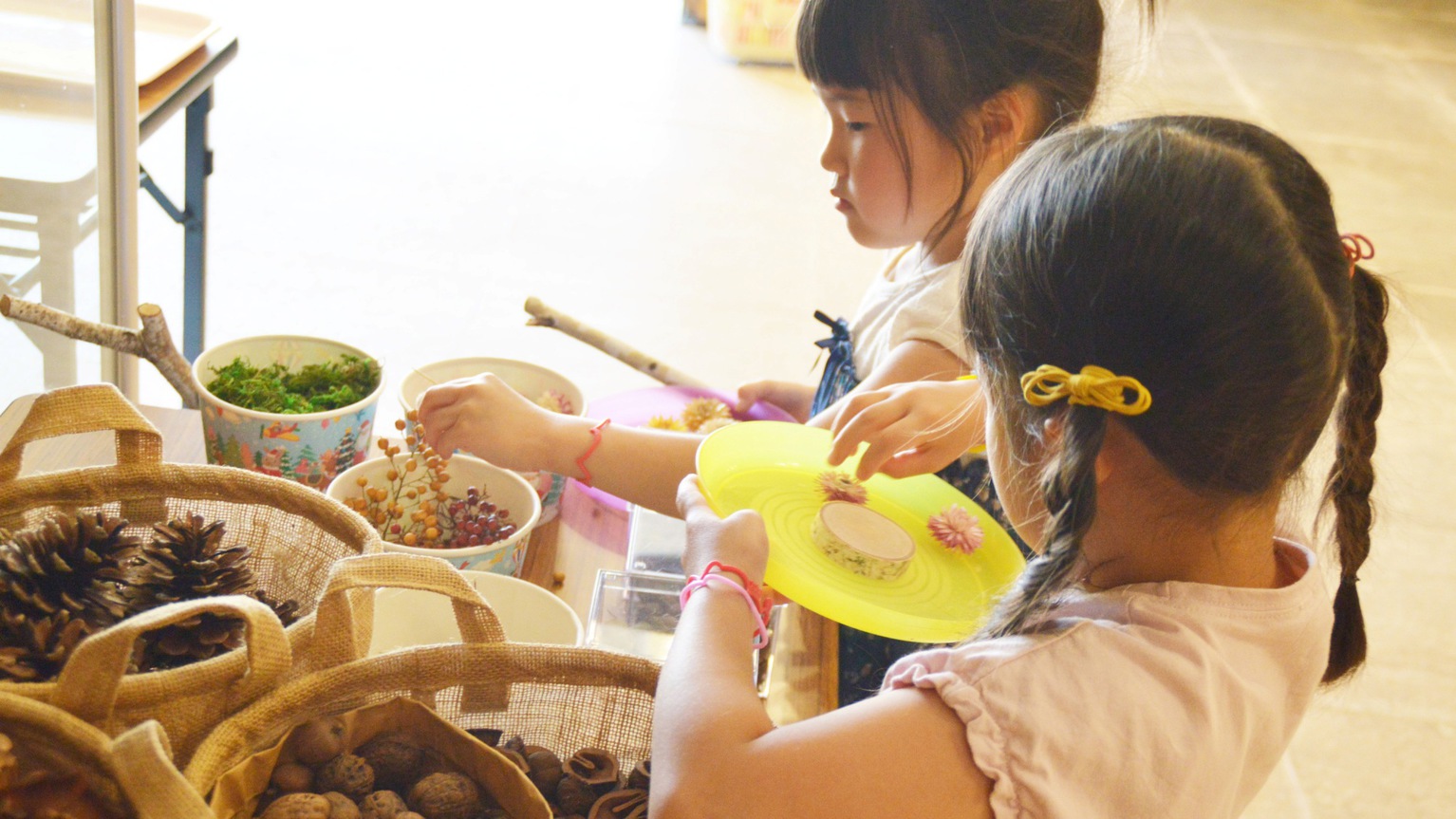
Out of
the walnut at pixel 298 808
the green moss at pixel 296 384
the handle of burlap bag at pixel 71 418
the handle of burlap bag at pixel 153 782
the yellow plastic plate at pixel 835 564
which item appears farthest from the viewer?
the green moss at pixel 296 384

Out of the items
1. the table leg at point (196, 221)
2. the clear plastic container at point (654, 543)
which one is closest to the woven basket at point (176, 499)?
the clear plastic container at point (654, 543)

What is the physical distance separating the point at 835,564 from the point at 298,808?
16.9 inches

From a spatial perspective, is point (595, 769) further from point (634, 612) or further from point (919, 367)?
point (919, 367)

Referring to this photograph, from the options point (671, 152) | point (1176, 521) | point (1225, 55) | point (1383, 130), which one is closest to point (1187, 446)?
point (1176, 521)

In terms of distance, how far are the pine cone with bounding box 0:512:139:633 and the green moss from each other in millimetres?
368

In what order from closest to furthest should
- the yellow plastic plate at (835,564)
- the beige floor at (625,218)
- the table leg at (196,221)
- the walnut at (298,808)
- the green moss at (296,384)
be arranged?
the walnut at (298,808)
the yellow plastic plate at (835,564)
the green moss at (296,384)
the table leg at (196,221)
the beige floor at (625,218)

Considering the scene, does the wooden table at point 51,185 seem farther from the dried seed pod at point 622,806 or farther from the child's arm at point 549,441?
the dried seed pod at point 622,806

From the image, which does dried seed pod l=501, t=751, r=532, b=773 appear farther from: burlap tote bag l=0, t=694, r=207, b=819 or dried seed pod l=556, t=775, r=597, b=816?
burlap tote bag l=0, t=694, r=207, b=819

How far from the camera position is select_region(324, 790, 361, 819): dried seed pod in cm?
64

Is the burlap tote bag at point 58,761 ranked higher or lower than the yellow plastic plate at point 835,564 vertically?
higher

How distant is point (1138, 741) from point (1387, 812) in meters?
1.58

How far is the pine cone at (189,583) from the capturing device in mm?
671

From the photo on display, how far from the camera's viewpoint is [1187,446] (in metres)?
0.66

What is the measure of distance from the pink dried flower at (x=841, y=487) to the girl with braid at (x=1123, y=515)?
10.2 inches
